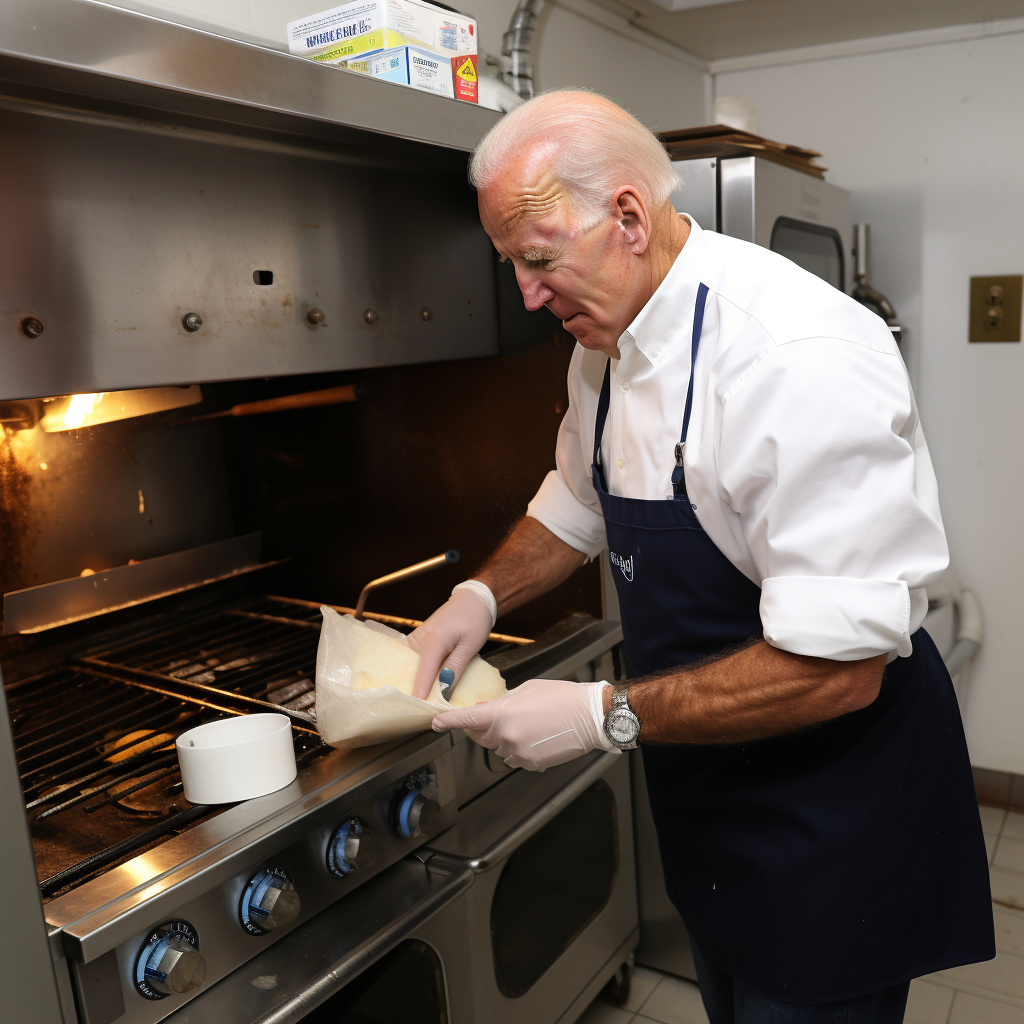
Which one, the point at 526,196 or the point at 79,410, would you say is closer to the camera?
the point at 526,196

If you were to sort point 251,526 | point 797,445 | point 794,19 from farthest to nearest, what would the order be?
point 794,19 → point 251,526 → point 797,445

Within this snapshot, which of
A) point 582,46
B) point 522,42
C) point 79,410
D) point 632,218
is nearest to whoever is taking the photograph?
point 632,218

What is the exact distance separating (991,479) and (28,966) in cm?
246

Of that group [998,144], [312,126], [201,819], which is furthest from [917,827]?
[998,144]

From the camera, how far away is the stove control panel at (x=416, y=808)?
120 cm

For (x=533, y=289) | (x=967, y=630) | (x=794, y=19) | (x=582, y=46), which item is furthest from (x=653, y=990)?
(x=794, y=19)

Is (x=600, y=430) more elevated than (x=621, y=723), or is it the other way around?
(x=600, y=430)

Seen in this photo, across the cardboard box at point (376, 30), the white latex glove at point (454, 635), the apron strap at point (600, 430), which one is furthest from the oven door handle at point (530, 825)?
the cardboard box at point (376, 30)

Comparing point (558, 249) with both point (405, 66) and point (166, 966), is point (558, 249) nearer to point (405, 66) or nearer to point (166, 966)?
point (405, 66)

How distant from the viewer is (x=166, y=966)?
35.1 inches

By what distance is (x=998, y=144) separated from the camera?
2.33 meters

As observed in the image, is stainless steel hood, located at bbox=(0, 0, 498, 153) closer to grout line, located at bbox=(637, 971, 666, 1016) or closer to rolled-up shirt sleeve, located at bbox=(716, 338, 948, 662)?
rolled-up shirt sleeve, located at bbox=(716, 338, 948, 662)

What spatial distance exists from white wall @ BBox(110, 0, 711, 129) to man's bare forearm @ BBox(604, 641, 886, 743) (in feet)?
3.72

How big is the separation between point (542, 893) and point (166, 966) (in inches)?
30.8
